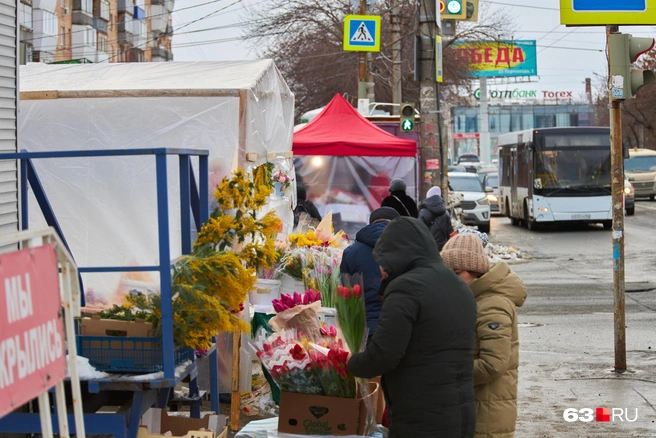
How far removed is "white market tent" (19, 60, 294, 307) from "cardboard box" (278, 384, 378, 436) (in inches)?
132

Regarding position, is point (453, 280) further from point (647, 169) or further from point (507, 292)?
point (647, 169)

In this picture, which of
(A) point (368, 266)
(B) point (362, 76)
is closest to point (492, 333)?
(A) point (368, 266)

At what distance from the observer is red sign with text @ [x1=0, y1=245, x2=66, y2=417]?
2734mm

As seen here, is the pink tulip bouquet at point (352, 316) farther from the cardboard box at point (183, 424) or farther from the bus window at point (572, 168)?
the bus window at point (572, 168)

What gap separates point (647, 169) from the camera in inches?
1625

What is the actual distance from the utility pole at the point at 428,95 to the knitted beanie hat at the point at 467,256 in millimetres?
10949

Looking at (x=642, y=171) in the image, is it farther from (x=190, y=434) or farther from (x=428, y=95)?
Answer: (x=190, y=434)

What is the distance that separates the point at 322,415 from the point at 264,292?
3284mm

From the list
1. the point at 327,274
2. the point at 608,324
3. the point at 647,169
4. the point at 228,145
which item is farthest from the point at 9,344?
the point at 647,169

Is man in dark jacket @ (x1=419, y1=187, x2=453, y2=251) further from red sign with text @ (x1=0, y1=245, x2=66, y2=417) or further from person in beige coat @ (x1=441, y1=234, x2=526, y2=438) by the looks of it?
red sign with text @ (x1=0, y1=245, x2=66, y2=417)

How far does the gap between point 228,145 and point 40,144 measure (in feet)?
5.87

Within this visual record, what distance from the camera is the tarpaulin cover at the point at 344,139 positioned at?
16969 millimetres

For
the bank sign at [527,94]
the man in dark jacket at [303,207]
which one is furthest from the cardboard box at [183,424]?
the bank sign at [527,94]

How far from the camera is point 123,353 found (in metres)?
5.13
